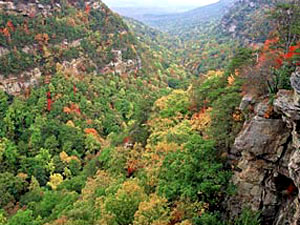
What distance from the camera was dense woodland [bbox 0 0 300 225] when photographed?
27.8 meters

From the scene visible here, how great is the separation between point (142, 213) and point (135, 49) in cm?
11708

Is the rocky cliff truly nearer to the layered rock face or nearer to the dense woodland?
the dense woodland

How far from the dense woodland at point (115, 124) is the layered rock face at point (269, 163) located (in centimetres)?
124

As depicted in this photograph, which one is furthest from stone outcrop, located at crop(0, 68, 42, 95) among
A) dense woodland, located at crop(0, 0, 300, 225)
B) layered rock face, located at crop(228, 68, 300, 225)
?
layered rock face, located at crop(228, 68, 300, 225)

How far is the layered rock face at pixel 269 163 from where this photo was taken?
74.7 ft

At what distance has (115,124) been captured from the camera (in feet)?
297

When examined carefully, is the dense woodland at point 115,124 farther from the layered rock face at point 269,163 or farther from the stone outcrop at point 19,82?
the stone outcrop at point 19,82

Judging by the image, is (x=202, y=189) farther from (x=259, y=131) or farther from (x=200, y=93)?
(x=200, y=93)

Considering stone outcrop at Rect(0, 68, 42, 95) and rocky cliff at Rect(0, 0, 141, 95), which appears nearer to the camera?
stone outcrop at Rect(0, 68, 42, 95)

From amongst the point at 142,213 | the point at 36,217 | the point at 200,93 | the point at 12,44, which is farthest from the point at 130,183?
A: the point at 12,44

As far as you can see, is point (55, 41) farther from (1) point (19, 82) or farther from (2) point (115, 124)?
(2) point (115, 124)

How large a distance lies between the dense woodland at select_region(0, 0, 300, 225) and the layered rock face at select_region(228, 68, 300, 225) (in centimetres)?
124

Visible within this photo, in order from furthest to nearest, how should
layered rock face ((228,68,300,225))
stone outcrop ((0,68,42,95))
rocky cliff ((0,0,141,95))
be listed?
rocky cliff ((0,0,141,95)) < stone outcrop ((0,68,42,95)) < layered rock face ((228,68,300,225))

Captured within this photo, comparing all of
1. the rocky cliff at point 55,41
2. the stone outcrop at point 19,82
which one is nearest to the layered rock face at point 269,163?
the stone outcrop at point 19,82
